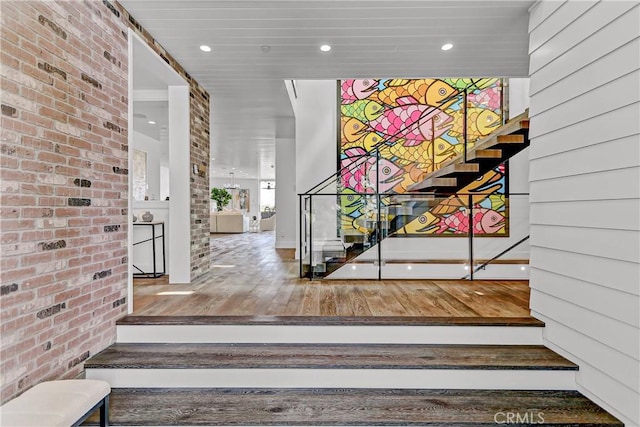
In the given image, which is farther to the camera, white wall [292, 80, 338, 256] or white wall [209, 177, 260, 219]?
white wall [209, 177, 260, 219]

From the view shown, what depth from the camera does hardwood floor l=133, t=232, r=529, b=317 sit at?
2.86 m

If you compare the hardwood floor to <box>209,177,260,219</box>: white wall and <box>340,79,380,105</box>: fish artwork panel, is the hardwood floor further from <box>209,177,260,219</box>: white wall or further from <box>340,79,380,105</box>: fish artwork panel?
<box>209,177,260,219</box>: white wall

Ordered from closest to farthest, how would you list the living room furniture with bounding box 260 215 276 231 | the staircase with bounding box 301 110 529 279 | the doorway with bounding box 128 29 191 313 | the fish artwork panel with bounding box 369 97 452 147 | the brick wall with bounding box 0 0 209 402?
the brick wall with bounding box 0 0 209 402 < the doorway with bounding box 128 29 191 313 < the staircase with bounding box 301 110 529 279 < the fish artwork panel with bounding box 369 97 452 147 < the living room furniture with bounding box 260 215 276 231

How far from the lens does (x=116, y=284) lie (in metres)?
2.63

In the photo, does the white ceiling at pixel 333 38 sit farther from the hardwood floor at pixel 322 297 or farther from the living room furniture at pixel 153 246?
the hardwood floor at pixel 322 297

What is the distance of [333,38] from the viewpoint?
313 cm

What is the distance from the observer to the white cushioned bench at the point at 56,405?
151cm

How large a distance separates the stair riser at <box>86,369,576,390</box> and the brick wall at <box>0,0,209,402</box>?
45cm

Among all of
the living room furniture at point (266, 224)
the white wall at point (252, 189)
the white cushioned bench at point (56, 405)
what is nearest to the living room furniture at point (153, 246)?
the white cushioned bench at point (56, 405)

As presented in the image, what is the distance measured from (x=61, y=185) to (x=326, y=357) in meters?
2.10

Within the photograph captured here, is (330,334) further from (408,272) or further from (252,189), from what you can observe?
(252,189)

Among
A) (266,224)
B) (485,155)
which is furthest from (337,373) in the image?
(266,224)

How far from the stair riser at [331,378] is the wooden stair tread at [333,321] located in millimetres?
386

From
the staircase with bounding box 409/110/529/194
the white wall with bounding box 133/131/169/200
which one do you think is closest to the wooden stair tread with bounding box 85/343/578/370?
the staircase with bounding box 409/110/529/194
